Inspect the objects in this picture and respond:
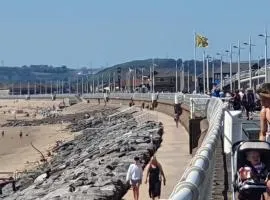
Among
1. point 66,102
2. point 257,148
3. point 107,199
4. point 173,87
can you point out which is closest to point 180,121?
point 107,199

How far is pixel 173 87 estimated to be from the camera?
149m

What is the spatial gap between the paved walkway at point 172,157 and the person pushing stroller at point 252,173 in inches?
435


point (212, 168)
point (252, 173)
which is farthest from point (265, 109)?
point (212, 168)

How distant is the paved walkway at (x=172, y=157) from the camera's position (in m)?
21.2

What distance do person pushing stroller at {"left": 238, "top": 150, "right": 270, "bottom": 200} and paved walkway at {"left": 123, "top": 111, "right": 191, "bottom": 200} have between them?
11.1 m

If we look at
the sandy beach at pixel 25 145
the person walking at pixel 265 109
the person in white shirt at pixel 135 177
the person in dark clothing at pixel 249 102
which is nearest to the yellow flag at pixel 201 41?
the sandy beach at pixel 25 145

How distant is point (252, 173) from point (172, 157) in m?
20.5

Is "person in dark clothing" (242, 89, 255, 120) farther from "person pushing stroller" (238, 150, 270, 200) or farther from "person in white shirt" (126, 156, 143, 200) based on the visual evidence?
"person pushing stroller" (238, 150, 270, 200)

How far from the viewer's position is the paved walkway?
21.2m

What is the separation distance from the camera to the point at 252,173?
8430mm

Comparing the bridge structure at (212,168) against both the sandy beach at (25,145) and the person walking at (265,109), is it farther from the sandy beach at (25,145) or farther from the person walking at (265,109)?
the sandy beach at (25,145)

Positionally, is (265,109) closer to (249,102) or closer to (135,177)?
(135,177)

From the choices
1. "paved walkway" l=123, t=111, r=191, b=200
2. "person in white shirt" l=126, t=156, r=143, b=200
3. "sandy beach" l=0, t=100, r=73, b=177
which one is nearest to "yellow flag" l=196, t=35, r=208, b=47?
"sandy beach" l=0, t=100, r=73, b=177

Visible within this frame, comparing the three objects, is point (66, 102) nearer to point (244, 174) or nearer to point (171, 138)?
point (171, 138)
